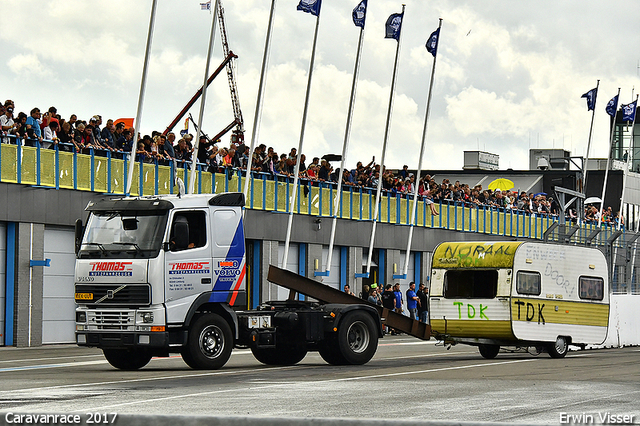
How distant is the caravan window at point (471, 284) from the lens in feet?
79.4

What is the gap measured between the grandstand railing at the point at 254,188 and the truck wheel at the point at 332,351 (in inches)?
463

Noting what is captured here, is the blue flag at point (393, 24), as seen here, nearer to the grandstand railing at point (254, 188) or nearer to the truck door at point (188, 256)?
the grandstand railing at point (254, 188)

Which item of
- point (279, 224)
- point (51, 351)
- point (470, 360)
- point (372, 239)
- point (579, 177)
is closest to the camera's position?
point (470, 360)

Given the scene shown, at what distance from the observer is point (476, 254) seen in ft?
80.4

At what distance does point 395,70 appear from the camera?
42.5 meters

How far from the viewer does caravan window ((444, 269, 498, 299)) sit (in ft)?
79.4

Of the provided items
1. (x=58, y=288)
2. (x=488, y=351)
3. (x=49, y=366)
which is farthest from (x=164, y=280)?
(x=58, y=288)

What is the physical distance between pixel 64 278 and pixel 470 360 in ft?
44.7

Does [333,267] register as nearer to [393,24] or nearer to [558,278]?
[393,24]

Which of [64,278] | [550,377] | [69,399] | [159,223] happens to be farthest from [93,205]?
[64,278]

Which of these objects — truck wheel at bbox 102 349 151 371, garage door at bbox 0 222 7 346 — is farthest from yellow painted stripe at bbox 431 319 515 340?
garage door at bbox 0 222 7 346

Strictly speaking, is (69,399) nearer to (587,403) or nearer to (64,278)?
(587,403)

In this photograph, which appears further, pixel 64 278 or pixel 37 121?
pixel 64 278

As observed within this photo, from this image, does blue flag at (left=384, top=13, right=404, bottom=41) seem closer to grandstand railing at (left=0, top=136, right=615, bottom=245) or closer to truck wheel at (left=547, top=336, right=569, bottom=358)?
grandstand railing at (left=0, top=136, right=615, bottom=245)
